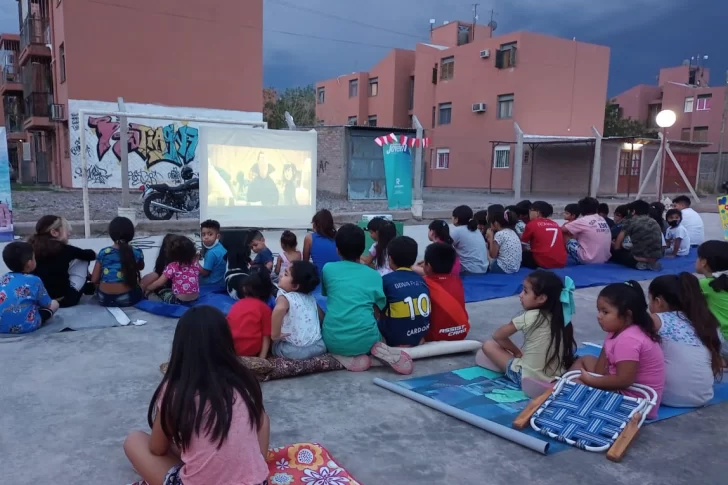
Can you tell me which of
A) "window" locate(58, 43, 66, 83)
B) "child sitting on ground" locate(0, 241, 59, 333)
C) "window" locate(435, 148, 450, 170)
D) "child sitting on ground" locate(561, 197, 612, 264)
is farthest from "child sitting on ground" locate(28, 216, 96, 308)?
"window" locate(435, 148, 450, 170)

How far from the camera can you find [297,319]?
3891 millimetres

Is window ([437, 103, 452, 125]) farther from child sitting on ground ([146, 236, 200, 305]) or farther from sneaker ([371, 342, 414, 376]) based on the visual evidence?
sneaker ([371, 342, 414, 376])

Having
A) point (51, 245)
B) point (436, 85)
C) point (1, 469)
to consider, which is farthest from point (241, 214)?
point (436, 85)

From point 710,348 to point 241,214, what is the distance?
7508 mm

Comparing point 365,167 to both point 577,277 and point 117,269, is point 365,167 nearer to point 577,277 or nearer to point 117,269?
point 577,277

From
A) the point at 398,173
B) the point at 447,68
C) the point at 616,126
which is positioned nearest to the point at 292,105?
the point at 447,68

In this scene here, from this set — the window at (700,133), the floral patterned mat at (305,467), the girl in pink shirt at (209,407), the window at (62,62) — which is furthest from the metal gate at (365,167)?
the window at (700,133)

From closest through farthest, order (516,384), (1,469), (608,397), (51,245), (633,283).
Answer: (1,469) < (608,397) < (633,283) < (516,384) < (51,245)

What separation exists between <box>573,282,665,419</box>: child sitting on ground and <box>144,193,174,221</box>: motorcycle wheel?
10304 mm

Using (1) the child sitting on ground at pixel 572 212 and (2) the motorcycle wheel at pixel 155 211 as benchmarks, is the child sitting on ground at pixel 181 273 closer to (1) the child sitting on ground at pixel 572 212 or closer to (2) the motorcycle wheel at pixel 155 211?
(1) the child sitting on ground at pixel 572 212

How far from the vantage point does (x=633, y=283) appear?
10.9 feet

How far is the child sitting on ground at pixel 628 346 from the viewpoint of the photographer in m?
3.07

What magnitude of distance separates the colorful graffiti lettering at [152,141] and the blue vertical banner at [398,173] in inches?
370

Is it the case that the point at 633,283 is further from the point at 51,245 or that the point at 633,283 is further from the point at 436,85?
the point at 436,85
